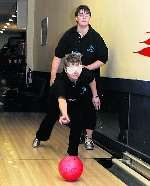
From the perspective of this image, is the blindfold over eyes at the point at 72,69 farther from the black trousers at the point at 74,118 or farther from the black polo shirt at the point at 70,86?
the black trousers at the point at 74,118

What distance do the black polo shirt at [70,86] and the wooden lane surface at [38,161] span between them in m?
0.52

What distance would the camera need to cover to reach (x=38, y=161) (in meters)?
3.20

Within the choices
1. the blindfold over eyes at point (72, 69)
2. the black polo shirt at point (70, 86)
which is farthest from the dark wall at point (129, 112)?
the blindfold over eyes at point (72, 69)

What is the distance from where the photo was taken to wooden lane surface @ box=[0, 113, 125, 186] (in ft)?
8.84

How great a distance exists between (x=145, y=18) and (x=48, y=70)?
3779mm

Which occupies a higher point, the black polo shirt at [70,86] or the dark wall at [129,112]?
the black polo shirt at [70,86]

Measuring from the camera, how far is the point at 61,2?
5.98 meters

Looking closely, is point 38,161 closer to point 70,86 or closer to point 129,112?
point 70,86

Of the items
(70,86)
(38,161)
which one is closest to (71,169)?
(38,161)

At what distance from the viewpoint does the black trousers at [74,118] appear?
318cm

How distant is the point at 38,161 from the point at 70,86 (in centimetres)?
64

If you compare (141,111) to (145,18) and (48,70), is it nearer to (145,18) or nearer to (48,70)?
(145,18)

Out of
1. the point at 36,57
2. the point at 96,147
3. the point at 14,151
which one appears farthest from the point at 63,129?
the point at 36,57

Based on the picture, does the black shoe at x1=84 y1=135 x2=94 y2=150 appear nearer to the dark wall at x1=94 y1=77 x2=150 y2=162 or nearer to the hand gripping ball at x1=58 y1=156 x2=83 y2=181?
the dark wall at x1=94 y1=77 x2=150 y2=162
